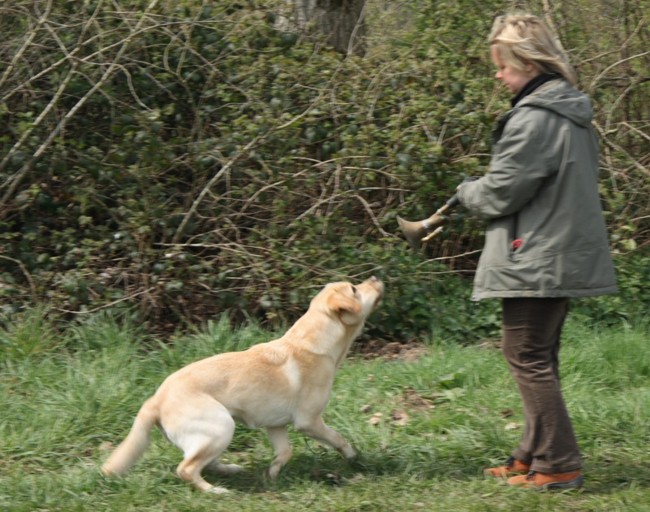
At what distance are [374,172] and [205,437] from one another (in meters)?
3.66

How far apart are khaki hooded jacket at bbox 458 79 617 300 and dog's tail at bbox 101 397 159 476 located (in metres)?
1.82

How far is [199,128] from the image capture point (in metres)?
8.02

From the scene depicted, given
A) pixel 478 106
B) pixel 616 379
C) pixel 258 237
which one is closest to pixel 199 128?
pixel 258 237

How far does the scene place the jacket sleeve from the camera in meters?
4.24

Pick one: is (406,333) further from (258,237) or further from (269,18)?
(269,18)

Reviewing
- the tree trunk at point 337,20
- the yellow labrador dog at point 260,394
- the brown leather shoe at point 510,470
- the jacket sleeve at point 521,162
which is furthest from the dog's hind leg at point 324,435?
the tree trunk at point 337,20

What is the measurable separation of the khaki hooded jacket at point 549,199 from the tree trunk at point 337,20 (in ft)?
15.3

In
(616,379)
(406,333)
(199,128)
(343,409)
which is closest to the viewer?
(343,409)

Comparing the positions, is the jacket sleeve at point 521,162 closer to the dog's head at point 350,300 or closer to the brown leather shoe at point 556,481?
the dog's head at point 350,300

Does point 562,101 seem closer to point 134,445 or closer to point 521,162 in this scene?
point 521,162

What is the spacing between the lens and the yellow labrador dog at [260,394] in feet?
15.1

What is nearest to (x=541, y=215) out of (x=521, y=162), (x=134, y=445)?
(x=521, y=162)

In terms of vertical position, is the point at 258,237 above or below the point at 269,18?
below

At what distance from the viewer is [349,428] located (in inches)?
215
